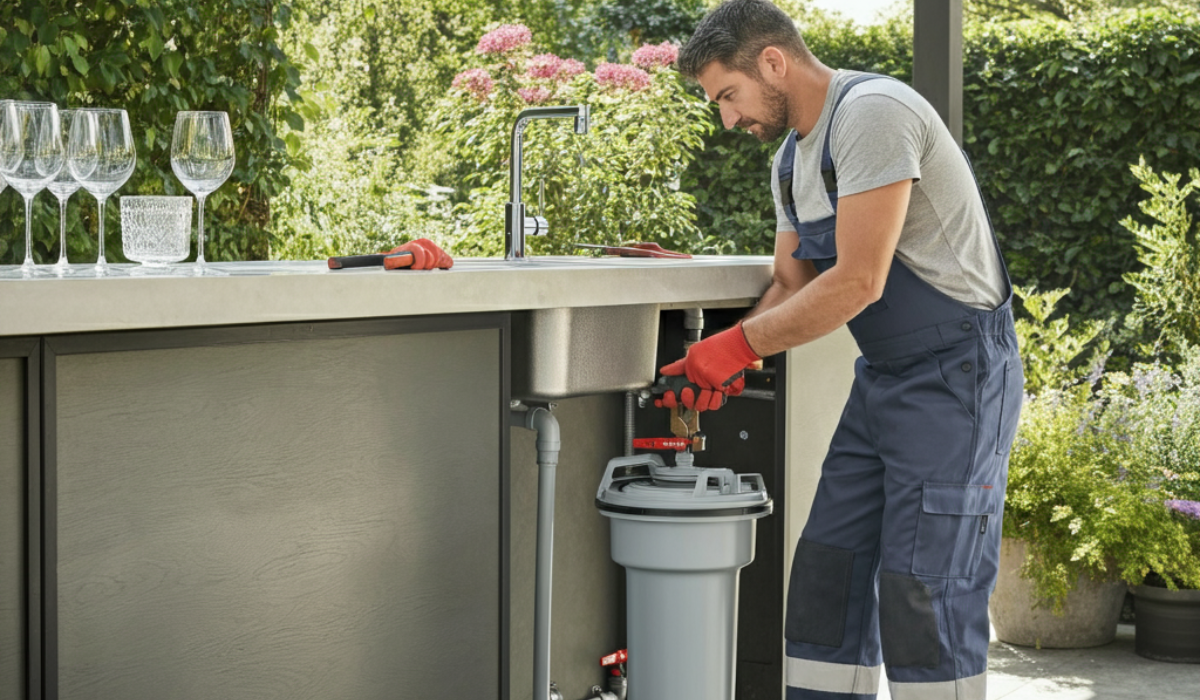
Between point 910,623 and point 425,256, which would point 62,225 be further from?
point 910,623

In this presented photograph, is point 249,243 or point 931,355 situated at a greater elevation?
point 249,243

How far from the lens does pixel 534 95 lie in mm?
6309

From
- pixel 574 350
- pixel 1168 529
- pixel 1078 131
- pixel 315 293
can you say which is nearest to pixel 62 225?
pixel 315 293

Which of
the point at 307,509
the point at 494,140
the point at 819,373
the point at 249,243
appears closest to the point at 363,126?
the point at 494,140

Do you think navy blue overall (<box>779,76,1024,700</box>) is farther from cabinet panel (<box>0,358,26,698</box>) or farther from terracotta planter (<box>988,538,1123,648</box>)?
terracotta planter (<box>988,538,1123,648</box>)

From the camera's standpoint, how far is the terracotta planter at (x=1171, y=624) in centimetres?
357

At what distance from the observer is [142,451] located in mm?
1645

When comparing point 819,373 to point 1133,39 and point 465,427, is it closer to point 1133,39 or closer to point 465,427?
point 465,427

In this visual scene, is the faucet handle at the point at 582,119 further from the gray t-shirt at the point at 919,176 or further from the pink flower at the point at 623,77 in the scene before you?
the pink flower at the point at 623,77

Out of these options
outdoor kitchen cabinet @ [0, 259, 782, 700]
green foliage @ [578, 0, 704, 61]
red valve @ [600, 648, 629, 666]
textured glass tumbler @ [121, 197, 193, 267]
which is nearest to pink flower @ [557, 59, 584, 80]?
green foliage @ [578, 0, 704, 61]

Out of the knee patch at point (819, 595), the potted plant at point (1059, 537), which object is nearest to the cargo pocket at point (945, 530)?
the knee patch at point (819, 595)

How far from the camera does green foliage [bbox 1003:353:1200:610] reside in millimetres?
3510

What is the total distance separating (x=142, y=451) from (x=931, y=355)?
128 cm

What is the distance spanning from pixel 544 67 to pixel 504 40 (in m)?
0.23
